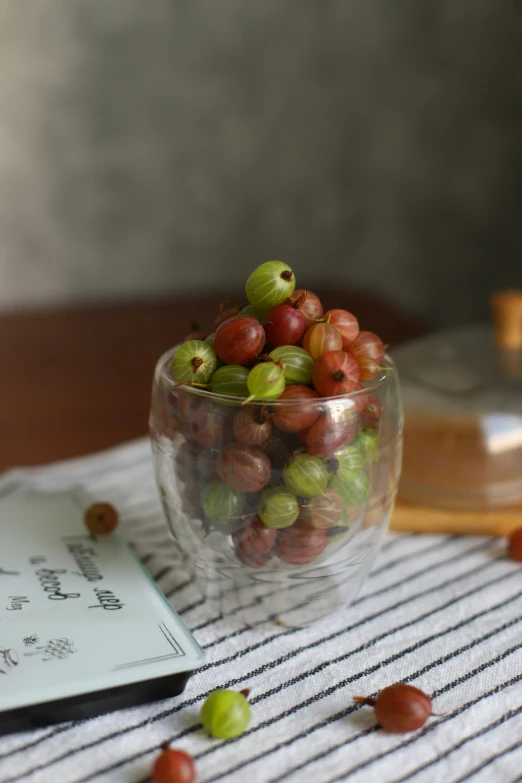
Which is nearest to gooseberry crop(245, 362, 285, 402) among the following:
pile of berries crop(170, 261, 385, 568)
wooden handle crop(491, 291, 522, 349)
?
pile of berries crop(170, 261, 385, 568)

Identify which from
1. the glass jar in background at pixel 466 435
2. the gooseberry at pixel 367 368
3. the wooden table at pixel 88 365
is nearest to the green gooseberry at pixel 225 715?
the gooseberry at pixel 367 368

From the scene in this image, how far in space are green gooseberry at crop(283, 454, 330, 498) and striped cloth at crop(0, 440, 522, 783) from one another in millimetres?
128

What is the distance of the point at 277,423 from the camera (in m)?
0.48

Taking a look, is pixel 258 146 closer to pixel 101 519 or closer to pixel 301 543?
pixel 101 519

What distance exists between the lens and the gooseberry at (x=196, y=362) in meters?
0.51

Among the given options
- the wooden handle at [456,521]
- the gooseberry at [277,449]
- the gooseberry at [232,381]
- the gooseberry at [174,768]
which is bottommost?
the wooden handle at [456,521]

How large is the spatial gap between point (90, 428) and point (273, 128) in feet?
3.02

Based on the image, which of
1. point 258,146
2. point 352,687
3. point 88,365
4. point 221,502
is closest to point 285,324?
point 221,502

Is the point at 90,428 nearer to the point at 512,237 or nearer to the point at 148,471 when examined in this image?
the point at 148,471

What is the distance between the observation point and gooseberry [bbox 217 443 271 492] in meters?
0.48

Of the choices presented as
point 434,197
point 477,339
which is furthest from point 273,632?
point 434,197

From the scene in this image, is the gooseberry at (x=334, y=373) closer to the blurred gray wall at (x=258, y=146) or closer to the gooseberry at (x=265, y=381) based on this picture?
the gooseberry at (x=265, y=381)

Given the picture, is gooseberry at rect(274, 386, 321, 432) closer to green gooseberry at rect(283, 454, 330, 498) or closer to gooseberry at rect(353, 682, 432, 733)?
green gooseberry at rect(283, 454, 330, 498)

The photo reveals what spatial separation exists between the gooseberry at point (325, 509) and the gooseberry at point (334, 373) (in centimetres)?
6
